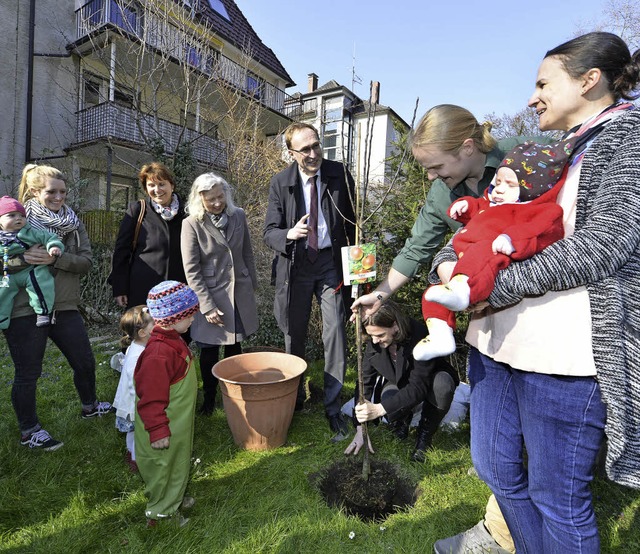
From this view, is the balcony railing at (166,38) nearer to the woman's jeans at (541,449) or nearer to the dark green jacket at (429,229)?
the dark green jacket at (429,229)

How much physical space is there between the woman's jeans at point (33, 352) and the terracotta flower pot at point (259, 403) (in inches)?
43.3

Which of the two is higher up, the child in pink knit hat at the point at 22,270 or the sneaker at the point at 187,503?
the child in pink knit hat at the point at 22,270

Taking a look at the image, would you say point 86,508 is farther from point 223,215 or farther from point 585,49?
point 585,49

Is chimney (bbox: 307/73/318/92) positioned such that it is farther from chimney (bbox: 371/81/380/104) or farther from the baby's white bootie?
the baby's white bootie

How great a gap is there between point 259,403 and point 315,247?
3.95ft

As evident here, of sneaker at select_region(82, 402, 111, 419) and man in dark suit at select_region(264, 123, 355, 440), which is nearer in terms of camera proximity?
man in dark suit at select_region(264, 123, 355, 440)

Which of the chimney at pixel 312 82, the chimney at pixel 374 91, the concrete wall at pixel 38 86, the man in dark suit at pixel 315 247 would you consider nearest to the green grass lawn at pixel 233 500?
the man in dark suit at pixel 315 247

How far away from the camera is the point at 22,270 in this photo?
2.71 meters

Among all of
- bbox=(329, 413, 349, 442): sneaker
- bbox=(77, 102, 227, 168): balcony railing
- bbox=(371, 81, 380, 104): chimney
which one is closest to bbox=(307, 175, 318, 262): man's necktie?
bbox=(371, 81, 380, 104): chimney

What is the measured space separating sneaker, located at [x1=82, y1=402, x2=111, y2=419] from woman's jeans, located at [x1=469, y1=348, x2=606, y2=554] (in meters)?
3.04

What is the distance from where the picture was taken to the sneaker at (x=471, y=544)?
1.81 metres

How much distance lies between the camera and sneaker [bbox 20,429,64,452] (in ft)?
9.30

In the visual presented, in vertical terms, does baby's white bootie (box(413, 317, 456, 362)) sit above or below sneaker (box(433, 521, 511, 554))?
above

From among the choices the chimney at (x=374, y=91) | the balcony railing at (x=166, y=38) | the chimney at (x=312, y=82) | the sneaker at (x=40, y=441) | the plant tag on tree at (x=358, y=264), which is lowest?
the sneaker at (x=40, y=441)
